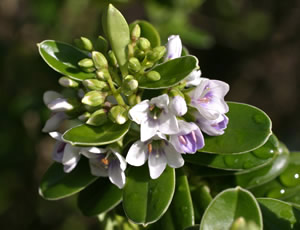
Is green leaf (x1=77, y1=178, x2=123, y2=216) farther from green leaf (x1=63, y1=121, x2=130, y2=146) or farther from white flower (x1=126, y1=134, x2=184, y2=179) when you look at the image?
green leaf (x1=63, y1=121, x2=130, y2=146)

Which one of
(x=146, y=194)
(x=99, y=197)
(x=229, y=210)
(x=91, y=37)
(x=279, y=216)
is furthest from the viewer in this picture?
(x=91, y=37)

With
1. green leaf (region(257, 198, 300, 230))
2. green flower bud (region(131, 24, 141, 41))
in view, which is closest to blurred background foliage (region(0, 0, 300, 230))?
green flower bud (region(131, 24, 141, 41))

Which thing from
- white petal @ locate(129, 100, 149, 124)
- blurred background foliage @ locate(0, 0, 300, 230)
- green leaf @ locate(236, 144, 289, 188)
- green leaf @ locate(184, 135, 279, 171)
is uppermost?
white petal @ locate(129, 100, 149, 124)

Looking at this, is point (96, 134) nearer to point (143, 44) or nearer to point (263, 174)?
point (143, 44)

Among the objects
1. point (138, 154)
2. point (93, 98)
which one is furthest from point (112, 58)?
point (138, 154)

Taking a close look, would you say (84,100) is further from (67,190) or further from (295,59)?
(295,59)

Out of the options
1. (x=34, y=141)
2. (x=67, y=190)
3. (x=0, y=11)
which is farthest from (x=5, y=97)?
(x=67, y=190)

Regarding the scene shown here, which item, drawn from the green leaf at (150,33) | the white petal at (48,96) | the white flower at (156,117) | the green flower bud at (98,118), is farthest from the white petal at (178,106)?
the white petal at (48,96)
